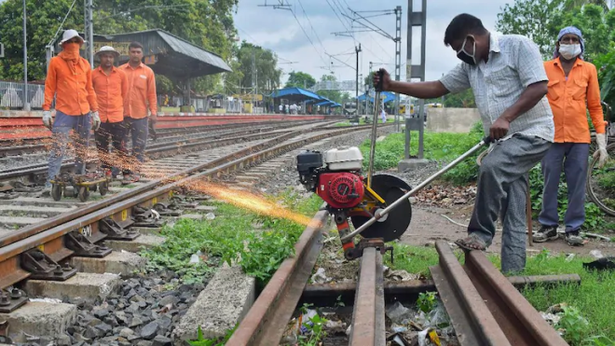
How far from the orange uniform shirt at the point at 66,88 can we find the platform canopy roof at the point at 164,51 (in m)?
22.7

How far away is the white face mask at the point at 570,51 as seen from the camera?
18.4 feet

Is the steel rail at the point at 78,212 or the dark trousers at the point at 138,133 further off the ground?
the dark trousers at the point at 138,133

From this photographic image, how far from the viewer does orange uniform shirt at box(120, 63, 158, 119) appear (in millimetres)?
9336

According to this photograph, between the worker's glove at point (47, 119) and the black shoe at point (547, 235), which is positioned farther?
the worker's glove at point (47, 119)

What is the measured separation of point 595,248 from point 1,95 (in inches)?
1044

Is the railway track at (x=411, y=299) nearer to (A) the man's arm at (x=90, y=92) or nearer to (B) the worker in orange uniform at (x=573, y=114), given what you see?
(B) the worker in orange uniform at (x=573, y=114)

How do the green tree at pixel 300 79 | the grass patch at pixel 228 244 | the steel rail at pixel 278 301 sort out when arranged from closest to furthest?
the steel rail at pixel 278 301, the grass patch at pixel 228 244, the green tree at pixel 300 79

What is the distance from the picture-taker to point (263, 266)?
12.9 feet

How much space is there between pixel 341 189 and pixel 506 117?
48.9 inches

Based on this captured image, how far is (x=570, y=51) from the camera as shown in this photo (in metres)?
5.62

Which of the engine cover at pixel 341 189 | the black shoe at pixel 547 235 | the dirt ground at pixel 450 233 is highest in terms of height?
the engine cover at pixel 341 189

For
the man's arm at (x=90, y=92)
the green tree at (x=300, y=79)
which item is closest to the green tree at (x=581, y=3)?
the man's arm at (x=90, y=92)

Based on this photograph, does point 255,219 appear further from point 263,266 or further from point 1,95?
point 1,95

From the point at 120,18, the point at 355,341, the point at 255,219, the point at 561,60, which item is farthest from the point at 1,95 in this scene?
the point at 355,341
